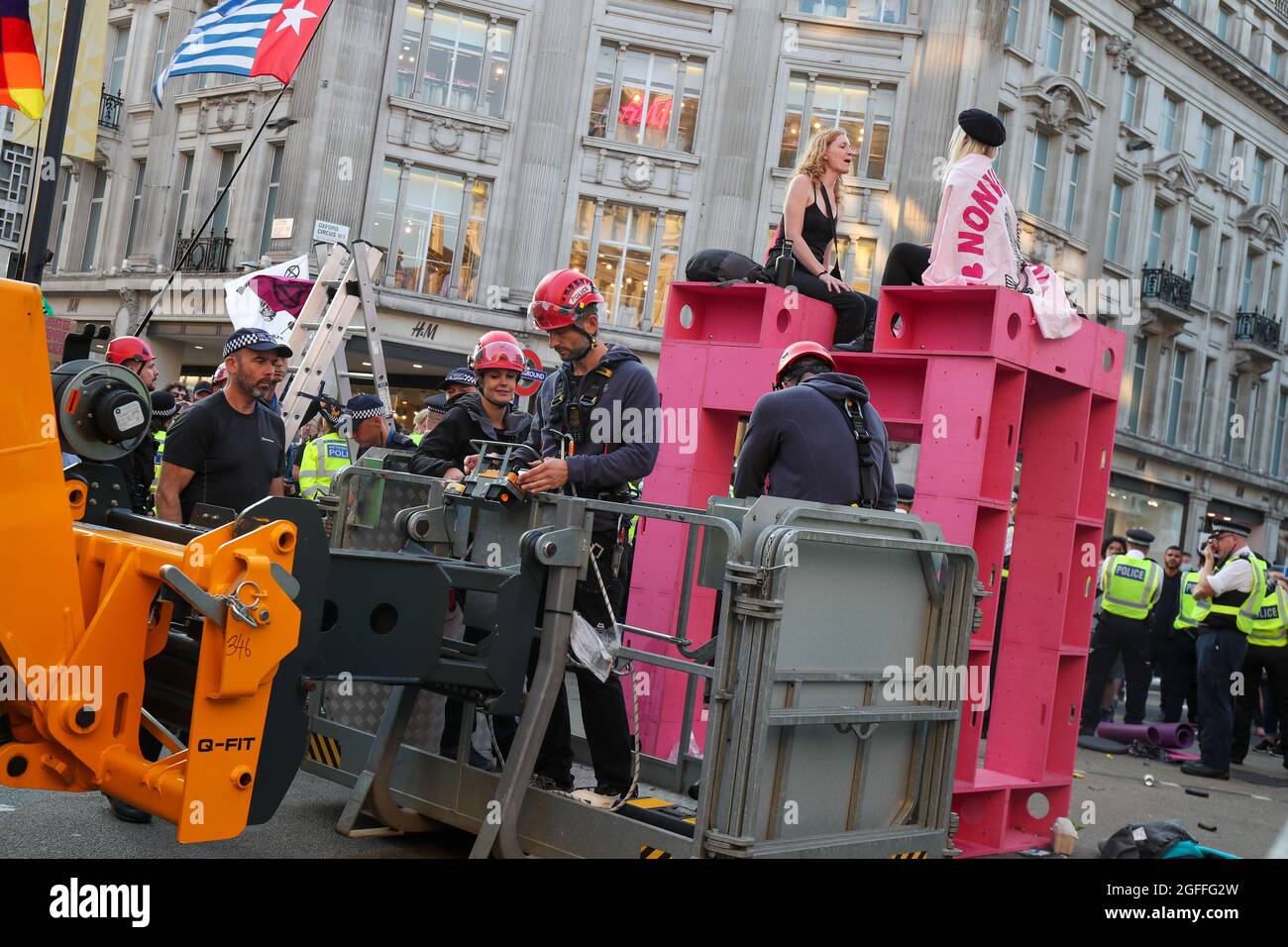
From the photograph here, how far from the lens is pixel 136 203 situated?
3250cm

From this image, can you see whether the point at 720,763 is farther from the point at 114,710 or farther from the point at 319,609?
the point at 114,710

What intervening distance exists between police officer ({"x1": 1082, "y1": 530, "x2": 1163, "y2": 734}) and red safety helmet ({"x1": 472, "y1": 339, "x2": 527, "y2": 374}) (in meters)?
8.38

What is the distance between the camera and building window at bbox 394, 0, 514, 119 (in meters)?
28.3

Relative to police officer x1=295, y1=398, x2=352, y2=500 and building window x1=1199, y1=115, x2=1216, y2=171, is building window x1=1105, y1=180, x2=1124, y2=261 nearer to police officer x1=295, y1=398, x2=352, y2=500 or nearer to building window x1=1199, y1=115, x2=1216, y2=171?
building window x1=1199, y1=115, x2=1216, y2=171

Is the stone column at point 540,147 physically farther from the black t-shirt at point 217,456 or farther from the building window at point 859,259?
the black t-shirt at point 217,456

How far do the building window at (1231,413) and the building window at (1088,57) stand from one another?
1326 centimetres

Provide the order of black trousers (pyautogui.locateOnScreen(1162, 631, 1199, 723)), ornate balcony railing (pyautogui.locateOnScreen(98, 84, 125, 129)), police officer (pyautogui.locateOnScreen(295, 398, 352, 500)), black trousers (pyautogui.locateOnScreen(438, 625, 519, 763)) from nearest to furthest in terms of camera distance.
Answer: black trousers (pyautogui.locateOnScreen(438, 625, 519, 763))
police officer (pyautogui.locateOnScreen(295, 398, 352, 500))
black trousers (pyautogui.locateOnScreen(1162, 631, 1199, 723))
ornate balcony railing (pyautogui.locateOnScreen(98, 84, 125, 129))

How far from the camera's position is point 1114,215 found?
36625 mm

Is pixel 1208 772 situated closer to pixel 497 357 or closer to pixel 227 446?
pixel 497 357

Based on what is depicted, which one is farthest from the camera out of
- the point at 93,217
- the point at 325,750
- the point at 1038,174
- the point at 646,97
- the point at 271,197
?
the point at 93,217

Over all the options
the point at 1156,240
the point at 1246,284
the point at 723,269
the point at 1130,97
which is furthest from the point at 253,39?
Result: the point at 1246,284

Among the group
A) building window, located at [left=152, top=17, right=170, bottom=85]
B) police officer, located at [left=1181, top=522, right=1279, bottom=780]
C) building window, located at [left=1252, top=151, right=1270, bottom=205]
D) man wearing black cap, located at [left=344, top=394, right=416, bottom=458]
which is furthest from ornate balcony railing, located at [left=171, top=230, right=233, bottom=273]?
building window, located at [left=1252, top=151, right=1270, bottom=205]

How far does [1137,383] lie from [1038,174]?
8.24 m
